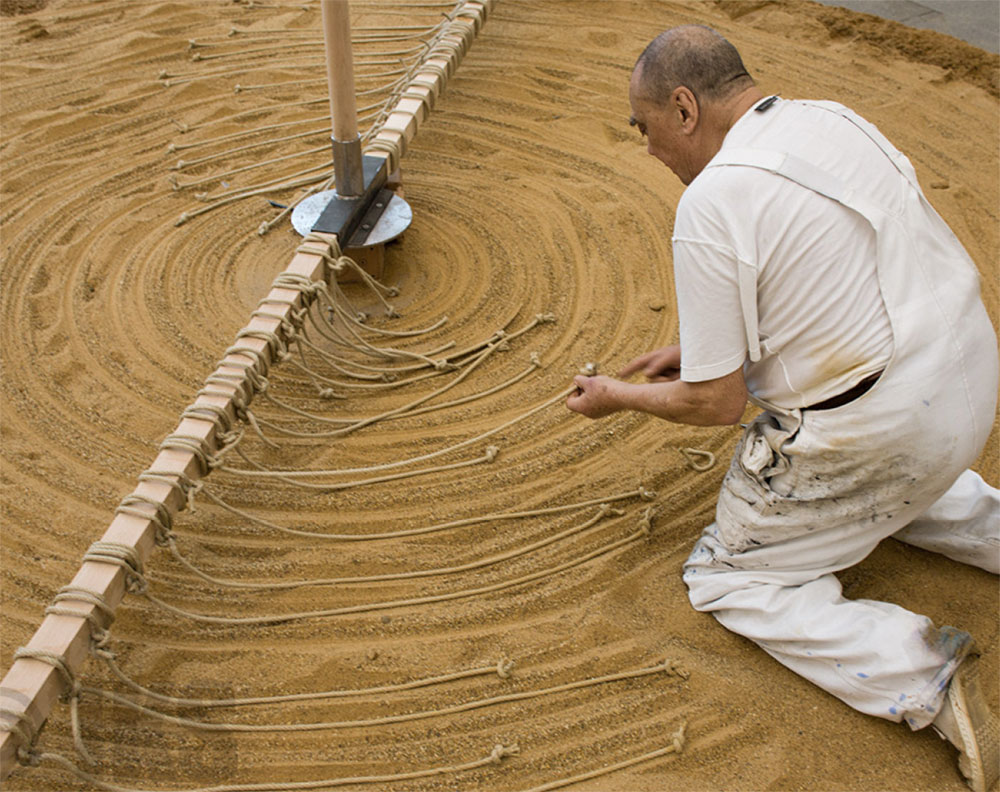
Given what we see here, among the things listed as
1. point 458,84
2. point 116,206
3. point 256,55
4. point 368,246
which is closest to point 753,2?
point 458,84

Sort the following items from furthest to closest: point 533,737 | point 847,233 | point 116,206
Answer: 1. point 116,206
2. point 533,737
3. point 847,233

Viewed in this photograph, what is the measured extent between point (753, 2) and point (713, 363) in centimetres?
358

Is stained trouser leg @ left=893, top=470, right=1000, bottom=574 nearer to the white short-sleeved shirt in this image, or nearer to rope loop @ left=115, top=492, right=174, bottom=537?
the white short-sleeved shirt

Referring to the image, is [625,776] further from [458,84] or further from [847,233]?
[458,84]

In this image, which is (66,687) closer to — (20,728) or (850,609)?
(20,728)

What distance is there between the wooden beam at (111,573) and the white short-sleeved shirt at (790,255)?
1.20 meters

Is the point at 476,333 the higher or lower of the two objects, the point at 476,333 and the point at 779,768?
the higher

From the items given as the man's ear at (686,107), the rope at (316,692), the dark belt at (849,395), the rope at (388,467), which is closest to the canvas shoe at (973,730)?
the dark belt at (849,395)

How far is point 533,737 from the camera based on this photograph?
1.93 metres

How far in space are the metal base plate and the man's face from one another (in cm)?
130

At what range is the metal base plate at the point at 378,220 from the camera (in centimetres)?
304

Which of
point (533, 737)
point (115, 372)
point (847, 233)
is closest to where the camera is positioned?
point (847, 233)

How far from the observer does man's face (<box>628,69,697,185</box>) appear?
185cm

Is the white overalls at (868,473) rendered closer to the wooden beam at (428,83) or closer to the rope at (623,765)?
the rope at (623,765)
